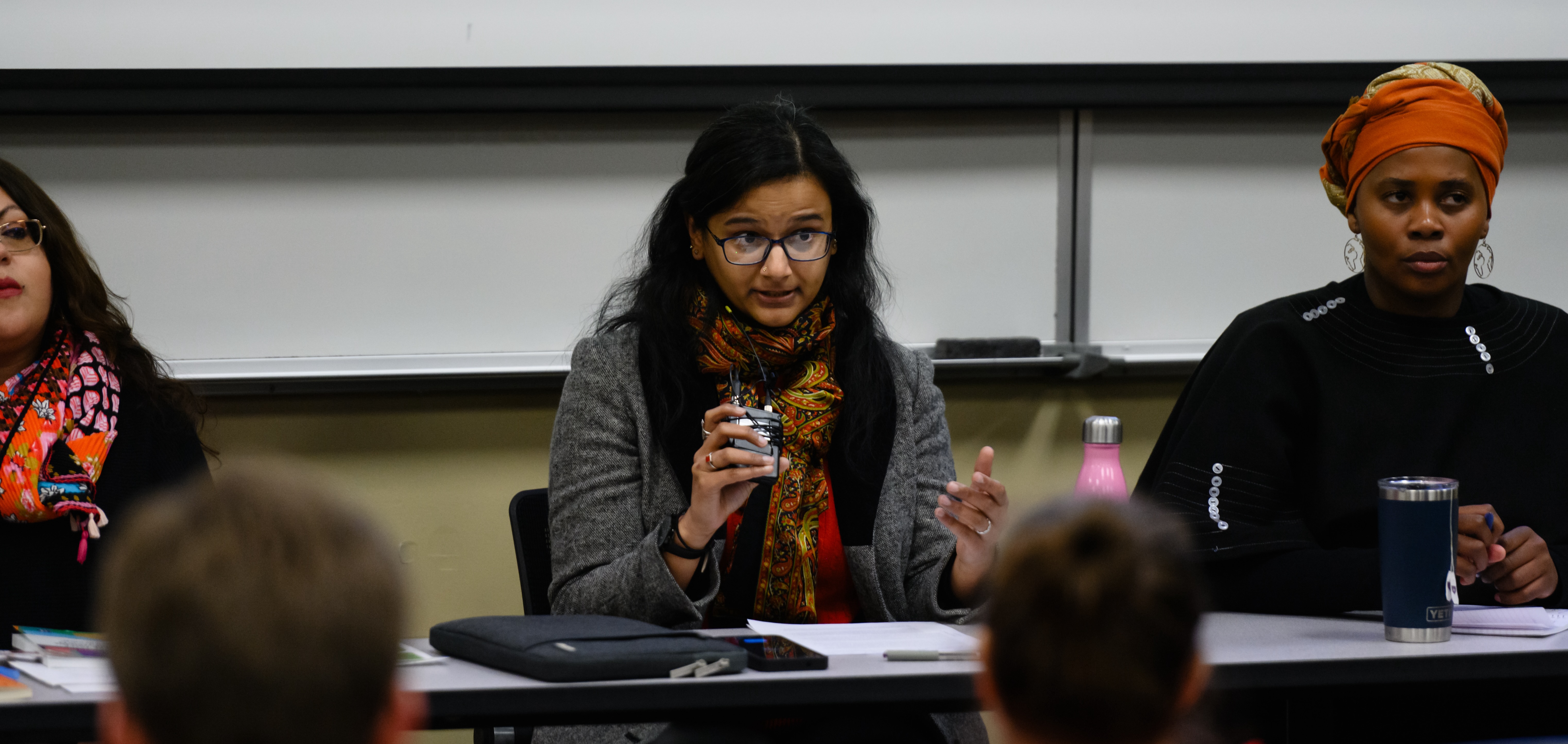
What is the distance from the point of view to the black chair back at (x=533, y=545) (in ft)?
7.02

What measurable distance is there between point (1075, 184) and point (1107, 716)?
2345mm

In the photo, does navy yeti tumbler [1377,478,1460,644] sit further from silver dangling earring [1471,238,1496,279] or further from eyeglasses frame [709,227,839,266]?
eyeglasses frame [709,227,839,266]

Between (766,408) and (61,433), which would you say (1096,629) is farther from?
(61,433)

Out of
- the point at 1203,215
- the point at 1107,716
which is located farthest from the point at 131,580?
the point at 1203,215

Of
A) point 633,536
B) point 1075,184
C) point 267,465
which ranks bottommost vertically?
point 633,536

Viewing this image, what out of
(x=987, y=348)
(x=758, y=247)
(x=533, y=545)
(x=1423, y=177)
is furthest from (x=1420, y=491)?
(x=987, y=348)

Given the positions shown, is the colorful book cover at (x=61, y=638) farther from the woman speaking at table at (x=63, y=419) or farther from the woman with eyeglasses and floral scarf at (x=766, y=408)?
the woman with eyeglasses and floral scarf at (x=766, y=408)

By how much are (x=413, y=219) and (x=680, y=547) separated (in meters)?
1.21

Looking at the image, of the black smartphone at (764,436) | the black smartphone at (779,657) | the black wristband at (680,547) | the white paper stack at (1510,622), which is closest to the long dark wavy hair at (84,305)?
the black wristband at (680,547)

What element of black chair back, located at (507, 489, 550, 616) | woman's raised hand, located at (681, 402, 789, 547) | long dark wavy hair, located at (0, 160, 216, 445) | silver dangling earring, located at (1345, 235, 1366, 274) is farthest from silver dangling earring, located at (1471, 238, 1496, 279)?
long dark wavy hair, located at (0, 160, 216, 445)

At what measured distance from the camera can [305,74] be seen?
262 centimetres

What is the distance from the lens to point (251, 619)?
0.64 meters

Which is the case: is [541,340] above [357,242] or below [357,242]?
below

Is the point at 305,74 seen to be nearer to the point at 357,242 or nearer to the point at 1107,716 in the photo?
the point at 357,242
